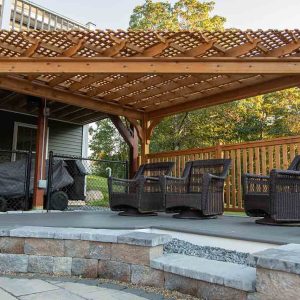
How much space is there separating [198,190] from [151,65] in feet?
6.34

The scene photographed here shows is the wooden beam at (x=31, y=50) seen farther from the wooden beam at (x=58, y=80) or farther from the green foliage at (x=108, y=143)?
the green foliage at (x=108, y=143)

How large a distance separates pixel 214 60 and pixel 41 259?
312cm

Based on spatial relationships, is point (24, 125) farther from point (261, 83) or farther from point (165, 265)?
point (165, 265)

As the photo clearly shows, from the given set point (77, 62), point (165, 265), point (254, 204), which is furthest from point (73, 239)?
point (77, 62)

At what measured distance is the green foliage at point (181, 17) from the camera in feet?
42.4

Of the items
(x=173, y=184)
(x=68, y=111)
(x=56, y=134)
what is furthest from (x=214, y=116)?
(x=173, y=184)

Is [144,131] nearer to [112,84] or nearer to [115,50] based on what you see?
[112,84]

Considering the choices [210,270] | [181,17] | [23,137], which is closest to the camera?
[210,270]

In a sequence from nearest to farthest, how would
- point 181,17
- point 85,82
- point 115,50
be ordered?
point 115,50 → point 85,82 → point 181,17

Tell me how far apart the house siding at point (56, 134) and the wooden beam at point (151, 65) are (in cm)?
464

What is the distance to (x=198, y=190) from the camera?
4969mm

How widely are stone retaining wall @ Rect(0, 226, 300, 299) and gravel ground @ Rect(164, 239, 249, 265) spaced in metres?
0.32

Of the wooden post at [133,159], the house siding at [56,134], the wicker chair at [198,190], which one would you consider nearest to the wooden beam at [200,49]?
the wicker chair at [198,190]

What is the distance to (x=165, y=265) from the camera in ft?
7.21
